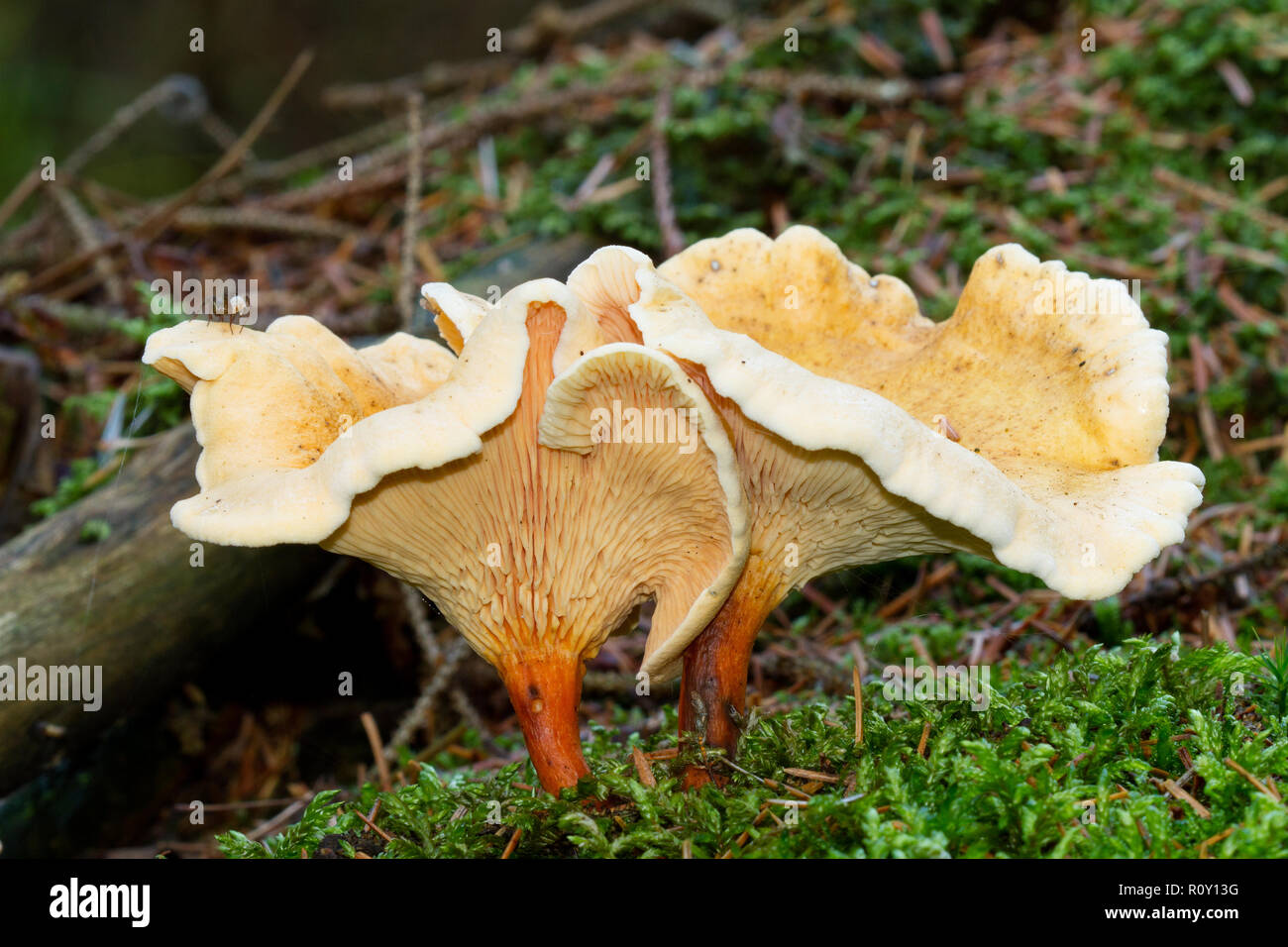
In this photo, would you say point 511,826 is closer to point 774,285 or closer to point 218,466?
point 218,466

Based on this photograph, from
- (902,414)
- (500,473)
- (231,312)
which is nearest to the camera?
(902,414)

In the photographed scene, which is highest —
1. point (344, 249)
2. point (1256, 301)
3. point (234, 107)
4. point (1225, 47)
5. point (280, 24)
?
point (280, 24)

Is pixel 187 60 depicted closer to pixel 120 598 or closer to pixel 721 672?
pixel 120 598

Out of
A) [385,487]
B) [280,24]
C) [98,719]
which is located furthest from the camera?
[280,24]

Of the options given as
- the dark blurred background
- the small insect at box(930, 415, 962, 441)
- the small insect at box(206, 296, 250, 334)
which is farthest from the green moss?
the dark blurred background

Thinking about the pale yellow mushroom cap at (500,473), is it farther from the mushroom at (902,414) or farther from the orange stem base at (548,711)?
the mushroom at (902,414)

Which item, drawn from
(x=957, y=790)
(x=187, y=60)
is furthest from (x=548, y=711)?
(x=187, y=60)

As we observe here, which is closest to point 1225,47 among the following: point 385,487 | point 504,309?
point 504,309

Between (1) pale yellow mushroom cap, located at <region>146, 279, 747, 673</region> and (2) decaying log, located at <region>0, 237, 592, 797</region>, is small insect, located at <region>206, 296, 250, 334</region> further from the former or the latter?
(2) decaying log, located at <region>0, 237, 592, 797</region>
